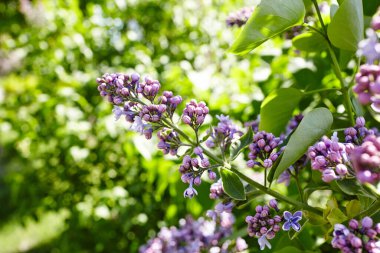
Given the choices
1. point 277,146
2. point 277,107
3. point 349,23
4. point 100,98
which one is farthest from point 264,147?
point 100,98

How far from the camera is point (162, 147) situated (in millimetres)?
799

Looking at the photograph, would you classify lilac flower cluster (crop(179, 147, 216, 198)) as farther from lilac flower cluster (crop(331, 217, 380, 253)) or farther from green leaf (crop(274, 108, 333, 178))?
lilac flower cluster (crop(331, 217, 380, 253))

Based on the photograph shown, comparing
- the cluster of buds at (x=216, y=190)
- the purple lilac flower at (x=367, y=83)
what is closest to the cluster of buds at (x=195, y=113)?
the cluster of buds at (x=216, y=190)

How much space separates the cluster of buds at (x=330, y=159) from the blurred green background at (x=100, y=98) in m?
0.91

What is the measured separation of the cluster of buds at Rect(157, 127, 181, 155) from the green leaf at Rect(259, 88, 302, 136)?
20cm

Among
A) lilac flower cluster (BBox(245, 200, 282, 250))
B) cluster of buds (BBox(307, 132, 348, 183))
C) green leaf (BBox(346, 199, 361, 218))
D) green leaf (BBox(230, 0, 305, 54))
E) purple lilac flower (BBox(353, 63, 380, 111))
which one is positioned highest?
purple lilac flower (BBox(353, 63, 380, 111))

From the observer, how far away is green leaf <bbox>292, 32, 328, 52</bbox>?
94 cm

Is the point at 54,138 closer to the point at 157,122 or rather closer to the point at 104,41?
the point at 104,41

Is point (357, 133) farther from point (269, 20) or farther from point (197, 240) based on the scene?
point (197, 240)

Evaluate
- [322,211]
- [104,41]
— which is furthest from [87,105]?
[322,211]

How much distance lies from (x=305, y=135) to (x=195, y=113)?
0.20 meters

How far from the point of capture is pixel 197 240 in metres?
1.27

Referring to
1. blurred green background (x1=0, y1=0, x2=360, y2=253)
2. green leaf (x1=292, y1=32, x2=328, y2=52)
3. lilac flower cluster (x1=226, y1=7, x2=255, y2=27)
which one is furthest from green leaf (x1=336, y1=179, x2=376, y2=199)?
blurred green background (x1=0, y1=0, x2=360, y2=253)

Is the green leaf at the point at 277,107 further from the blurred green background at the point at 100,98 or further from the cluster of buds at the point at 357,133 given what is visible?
the blurred green background at the point at 100,98
